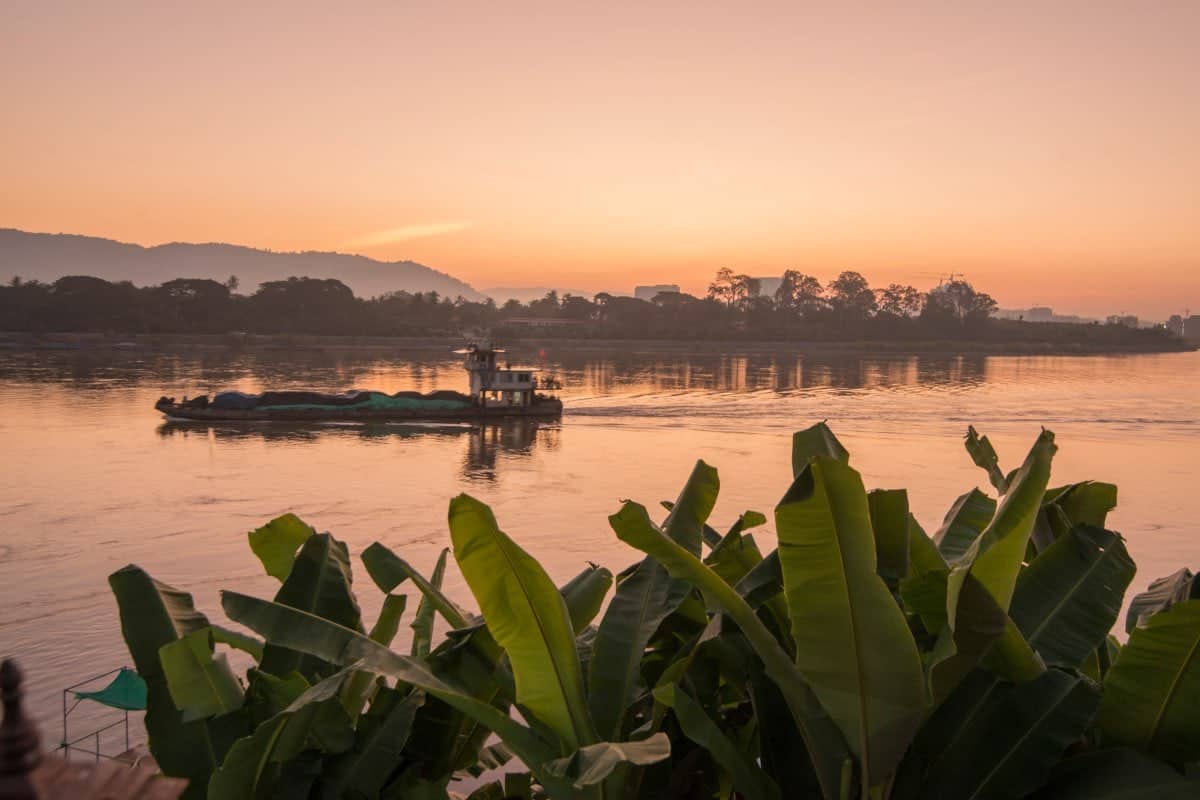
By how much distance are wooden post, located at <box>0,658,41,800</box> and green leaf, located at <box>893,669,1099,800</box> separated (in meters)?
2.57

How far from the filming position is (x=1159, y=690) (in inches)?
108

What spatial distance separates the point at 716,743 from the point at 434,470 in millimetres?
28423

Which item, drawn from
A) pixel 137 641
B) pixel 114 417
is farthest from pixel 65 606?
pixel 114 417

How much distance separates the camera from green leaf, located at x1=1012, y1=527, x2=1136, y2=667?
10.2 ft

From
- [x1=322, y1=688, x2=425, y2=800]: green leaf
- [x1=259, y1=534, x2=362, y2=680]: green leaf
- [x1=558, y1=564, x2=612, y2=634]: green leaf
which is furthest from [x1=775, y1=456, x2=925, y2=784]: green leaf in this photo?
[x1=259, y1=534, x2=362, y2=680]: green leaf

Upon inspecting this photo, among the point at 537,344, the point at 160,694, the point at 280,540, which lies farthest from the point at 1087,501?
the point at 537,344

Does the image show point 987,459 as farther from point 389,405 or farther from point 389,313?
point 389,313

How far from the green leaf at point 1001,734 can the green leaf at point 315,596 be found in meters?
2.22

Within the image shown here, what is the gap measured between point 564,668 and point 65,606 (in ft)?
49.5

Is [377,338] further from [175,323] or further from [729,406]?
[729,406]

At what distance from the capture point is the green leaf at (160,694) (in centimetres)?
342

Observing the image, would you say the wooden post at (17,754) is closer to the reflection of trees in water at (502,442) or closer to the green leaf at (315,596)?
the green leaf at (315,596)

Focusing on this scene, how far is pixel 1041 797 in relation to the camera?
296cm

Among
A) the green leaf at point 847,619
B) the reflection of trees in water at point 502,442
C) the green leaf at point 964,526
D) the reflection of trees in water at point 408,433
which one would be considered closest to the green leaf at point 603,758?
the green leaf at point 847,619
